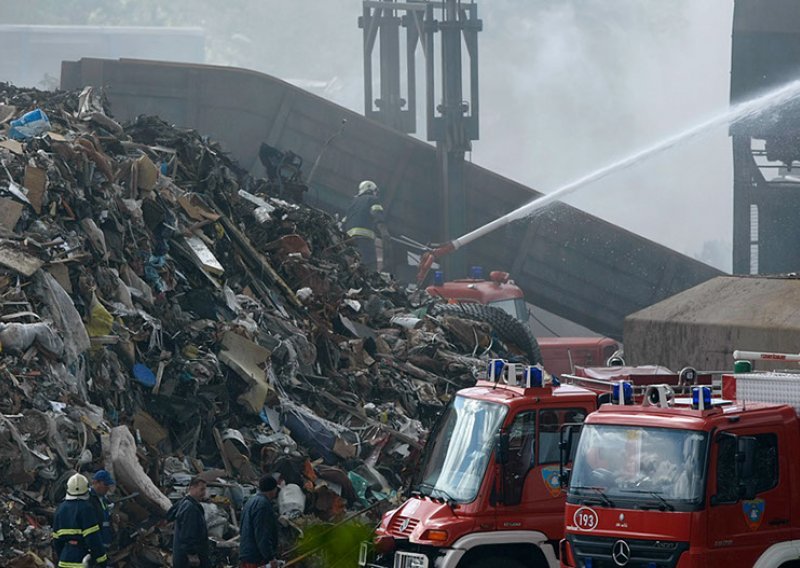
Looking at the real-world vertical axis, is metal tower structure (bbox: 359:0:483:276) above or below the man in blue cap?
above

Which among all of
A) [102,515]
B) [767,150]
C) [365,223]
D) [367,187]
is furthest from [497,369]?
[767,150]

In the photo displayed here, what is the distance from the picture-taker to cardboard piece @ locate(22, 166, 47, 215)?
1159 centimetres

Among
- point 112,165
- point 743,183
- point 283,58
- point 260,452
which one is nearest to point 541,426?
point 260,452

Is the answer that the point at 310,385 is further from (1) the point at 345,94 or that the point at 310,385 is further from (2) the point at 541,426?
(1) the point at 345,94

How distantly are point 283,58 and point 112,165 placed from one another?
72.7 meters

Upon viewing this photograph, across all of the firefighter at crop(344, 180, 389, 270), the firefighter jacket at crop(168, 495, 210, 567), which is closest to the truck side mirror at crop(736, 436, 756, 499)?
the firefighter jacket at crop(168, 495, 210, 567)

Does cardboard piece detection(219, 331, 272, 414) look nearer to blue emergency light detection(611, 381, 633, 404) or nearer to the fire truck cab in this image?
the fire truck cab

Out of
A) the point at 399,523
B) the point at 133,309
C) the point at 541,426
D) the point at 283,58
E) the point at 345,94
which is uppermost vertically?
the point at 283,58

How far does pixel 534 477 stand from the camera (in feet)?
26.6

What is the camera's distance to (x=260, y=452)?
11148 mm

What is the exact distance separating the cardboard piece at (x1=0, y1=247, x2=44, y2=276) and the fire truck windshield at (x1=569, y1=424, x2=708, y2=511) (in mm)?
5378

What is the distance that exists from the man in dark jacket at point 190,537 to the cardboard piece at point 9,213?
378cm

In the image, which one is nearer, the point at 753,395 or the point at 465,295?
the point at 753,395

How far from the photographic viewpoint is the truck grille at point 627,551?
22.5 feet
